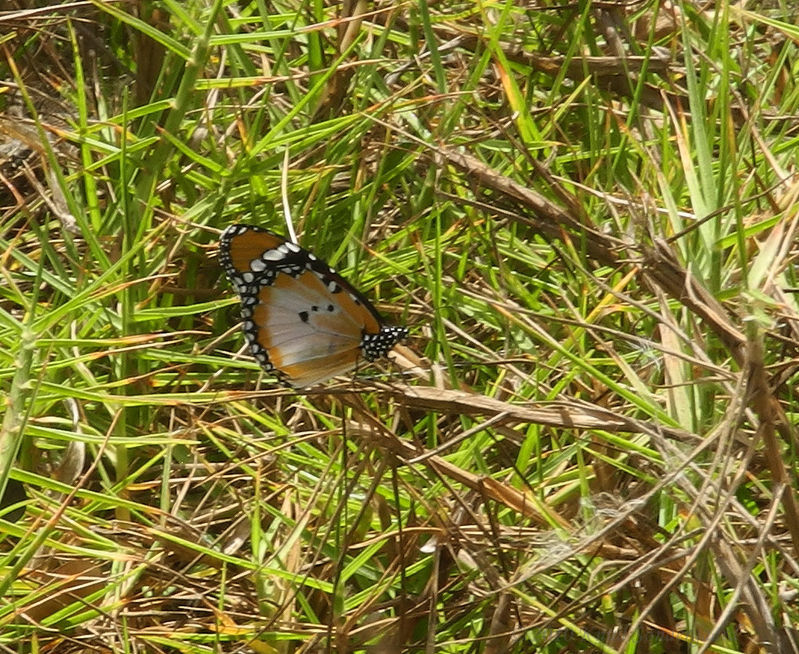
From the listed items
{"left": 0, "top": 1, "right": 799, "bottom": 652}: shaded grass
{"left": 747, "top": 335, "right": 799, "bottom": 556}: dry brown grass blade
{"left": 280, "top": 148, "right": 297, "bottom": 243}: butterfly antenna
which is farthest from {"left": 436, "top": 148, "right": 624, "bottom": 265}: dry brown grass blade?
{"left": 747, "top": 335, "right": 799, "bottom": 556}: dry brown grass blade

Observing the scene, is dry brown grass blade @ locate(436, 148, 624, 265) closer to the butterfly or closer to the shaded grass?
the shaded grass

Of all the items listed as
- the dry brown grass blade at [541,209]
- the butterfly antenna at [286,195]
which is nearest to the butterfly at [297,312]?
the butterfly antenna at [286,195]

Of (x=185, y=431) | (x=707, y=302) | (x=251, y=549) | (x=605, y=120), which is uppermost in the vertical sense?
(x=707, y=302)

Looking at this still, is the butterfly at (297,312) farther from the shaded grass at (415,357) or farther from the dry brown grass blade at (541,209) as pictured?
the dry brown grass blade at (541,209)

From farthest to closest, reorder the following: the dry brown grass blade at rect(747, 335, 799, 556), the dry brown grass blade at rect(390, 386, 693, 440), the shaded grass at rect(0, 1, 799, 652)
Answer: the shaded grass at rect(0, 1, 799, 652) → the dry brown grass blade at rect(390, 386, 693, 440) → the dry brown grass blade at rect(747, 335, 799, 556)

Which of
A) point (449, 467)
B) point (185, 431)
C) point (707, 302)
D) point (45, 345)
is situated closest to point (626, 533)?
point (449, 467)

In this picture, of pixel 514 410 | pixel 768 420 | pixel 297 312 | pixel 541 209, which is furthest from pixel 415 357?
pixel 768 420

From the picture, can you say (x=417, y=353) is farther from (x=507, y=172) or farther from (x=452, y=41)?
(x=452, y=41)
